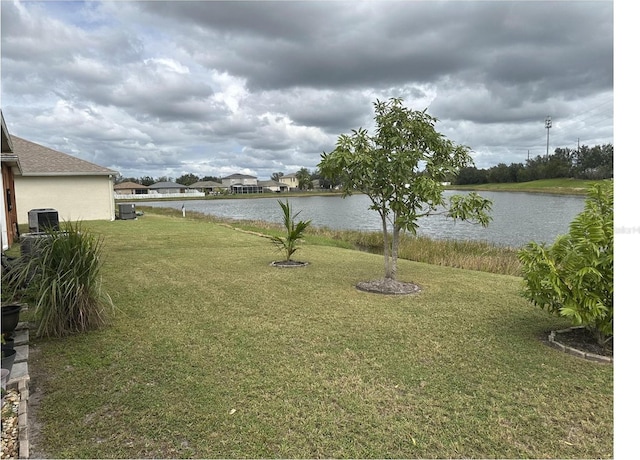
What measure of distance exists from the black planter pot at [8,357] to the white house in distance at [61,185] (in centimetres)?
1464

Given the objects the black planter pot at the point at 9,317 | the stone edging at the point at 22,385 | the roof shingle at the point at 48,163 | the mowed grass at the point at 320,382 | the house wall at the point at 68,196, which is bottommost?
the mowed grass at the point at 320,382

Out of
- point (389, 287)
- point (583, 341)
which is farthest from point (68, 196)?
point (583, 341)

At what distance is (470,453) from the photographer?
2270 millimetres

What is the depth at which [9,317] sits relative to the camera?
11.7ft

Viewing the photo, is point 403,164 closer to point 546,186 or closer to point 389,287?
point 389,287

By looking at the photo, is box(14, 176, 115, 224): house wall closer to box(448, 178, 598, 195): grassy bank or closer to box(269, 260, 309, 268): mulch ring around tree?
box(269, 260, 309, 268): mulch ring around tree

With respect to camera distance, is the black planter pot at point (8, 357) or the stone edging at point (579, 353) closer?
the black planter pot at point (8, 357)

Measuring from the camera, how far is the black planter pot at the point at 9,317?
352cm

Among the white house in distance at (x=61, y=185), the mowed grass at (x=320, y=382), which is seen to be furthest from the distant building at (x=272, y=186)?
the mowed grass at (x=320, y=382)

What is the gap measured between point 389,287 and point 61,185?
1604cm

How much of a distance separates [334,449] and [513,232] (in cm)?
1652

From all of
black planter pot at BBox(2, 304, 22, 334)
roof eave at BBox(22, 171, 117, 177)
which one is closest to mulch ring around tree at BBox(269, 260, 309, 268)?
black planter pot at BBox(2, 304, 22, 334)

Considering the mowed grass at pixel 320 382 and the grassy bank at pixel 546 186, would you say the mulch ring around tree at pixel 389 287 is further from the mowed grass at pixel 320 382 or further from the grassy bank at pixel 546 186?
the grassy bank at pixel 546 186
